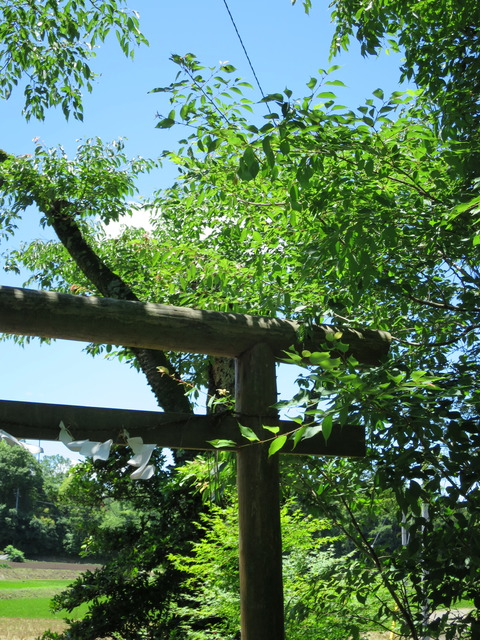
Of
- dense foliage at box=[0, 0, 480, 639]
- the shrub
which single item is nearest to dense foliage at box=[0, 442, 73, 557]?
the shrub

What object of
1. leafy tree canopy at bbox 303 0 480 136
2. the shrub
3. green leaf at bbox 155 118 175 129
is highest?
leafy tree canopy at bbox 303 0 480 136

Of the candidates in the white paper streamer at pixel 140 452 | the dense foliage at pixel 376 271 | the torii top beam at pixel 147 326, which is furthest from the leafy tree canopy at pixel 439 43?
the white paper streamer at pixel 140 452

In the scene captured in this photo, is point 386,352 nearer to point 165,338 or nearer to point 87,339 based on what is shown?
point 165,338

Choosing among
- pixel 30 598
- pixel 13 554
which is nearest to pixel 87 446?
pixel 30 598

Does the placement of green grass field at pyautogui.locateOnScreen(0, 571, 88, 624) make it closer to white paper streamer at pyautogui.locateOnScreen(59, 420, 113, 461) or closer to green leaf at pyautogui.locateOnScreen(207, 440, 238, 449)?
white paper streamer at pyautogui.locateOnScreen(59, 420, 113, 461)

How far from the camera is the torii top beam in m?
2.13

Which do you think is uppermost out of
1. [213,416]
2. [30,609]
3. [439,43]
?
[439,43]

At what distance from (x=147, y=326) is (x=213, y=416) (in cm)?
40

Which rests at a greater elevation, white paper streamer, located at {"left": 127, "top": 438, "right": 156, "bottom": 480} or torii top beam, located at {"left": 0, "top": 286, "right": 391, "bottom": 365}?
torii top beam, located at {"left": 0, "top": 286, "right": 391, "bottom": 365}

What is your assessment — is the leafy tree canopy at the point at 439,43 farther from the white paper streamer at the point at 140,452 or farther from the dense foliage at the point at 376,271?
the white paper streamer at the point at 140,452

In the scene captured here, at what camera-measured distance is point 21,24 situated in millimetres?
4426

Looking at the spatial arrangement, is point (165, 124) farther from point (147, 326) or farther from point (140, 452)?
point (140, 452)

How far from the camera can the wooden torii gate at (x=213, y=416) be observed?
2109mm

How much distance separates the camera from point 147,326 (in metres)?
2.25
